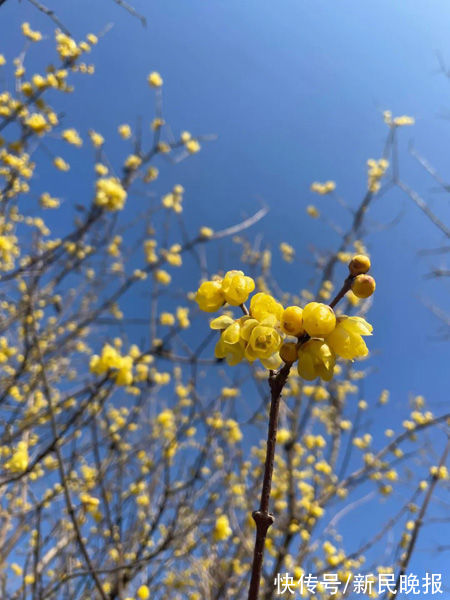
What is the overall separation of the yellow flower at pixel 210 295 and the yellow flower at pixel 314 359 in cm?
35

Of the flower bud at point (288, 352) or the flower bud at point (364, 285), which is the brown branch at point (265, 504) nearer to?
the flower bud at point (288, 352)

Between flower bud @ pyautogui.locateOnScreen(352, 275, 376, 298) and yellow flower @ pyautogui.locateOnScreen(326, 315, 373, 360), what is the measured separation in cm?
7

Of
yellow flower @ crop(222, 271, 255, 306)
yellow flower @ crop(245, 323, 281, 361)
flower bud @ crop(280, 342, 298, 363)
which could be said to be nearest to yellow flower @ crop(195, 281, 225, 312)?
yellow flower @ crop(222, 271, 255, 306)

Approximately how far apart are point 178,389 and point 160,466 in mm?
1753

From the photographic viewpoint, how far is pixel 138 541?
4234 mm

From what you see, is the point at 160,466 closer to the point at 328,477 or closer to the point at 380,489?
the point at 328,477

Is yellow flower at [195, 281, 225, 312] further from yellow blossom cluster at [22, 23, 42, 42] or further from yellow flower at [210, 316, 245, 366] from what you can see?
yellow blossom cluster at [22, 23, 42, 42]

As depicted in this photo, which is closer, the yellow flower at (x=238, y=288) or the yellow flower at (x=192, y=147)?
the yellow flower at (x=238, y=288)

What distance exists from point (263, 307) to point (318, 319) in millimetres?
187

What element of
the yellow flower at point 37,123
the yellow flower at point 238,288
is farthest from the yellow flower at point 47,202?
the yellow flower at point 238,288

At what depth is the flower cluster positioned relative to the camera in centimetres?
93

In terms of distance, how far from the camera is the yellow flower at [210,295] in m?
1.21

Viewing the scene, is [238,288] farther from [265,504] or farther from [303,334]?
[265,504]

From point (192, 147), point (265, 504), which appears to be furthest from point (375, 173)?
point (265, 504)
